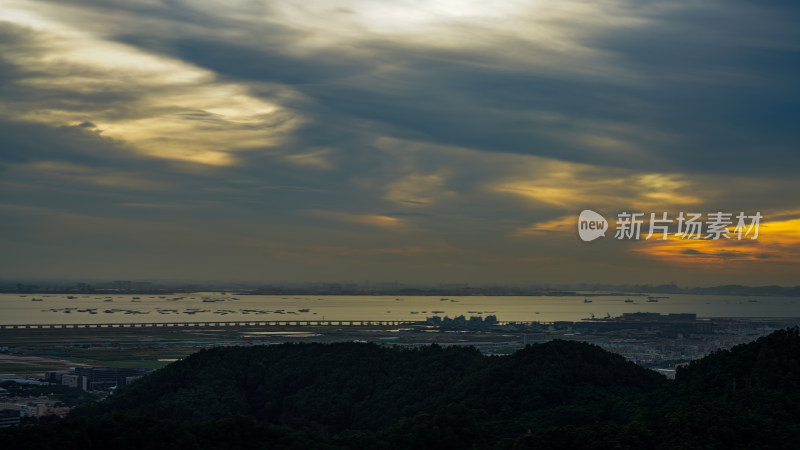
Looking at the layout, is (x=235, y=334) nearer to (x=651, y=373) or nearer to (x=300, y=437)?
(x=651, y=373)

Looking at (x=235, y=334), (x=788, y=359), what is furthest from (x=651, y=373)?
(x=235, y=334)

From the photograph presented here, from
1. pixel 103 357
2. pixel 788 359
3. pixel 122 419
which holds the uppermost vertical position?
pixel 788 359

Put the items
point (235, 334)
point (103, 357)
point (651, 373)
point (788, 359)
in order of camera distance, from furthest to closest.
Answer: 1. point (235, 334)
2. point (103, 357)
3. point (651, 373)
4. point (788, 359)

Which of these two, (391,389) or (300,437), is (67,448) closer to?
(300,437)

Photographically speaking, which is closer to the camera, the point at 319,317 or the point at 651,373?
the point at 651,373

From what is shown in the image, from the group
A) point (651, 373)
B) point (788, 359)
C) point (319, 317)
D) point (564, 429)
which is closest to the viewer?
point (564, 429)

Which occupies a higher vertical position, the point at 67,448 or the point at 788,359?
the point at 788,359

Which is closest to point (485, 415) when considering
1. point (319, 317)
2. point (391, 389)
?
point (391, 389)
